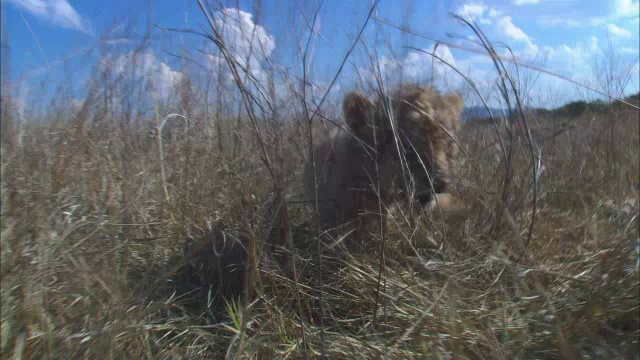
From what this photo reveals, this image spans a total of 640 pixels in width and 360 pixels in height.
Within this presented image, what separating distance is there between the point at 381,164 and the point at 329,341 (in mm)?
1188

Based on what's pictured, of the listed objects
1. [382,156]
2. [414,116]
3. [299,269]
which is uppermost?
[414,116]

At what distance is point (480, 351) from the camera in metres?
1.59

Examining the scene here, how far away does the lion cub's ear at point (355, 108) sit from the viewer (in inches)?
99.8

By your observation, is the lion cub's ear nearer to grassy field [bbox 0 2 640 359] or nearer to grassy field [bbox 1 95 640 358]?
grassy field [bbox 0 2 640 359]

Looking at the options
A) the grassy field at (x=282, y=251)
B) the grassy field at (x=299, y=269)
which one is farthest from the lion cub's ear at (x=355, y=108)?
the grassy field at (x=299, y=269)

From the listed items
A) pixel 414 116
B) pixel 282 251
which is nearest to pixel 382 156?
pixel 414 116

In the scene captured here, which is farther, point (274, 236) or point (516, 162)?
point (516, 162)

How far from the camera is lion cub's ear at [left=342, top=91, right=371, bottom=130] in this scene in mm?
2535

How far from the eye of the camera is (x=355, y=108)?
104 inches

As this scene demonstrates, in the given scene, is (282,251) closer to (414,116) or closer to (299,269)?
(299,269)

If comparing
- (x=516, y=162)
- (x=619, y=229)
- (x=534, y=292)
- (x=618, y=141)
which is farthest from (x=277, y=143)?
(x=618, y=141)

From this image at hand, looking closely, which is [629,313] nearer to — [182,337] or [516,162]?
[516,162]

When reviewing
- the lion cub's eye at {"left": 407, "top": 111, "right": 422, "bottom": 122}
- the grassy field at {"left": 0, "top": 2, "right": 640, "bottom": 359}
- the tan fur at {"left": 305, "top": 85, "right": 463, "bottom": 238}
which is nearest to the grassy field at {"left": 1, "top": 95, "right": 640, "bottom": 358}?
the grassy field at {"left": 0, "top": 2, "right": 640, "bottom": 359}

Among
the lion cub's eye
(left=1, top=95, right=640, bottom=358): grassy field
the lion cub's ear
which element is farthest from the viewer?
the lion cub's eye
